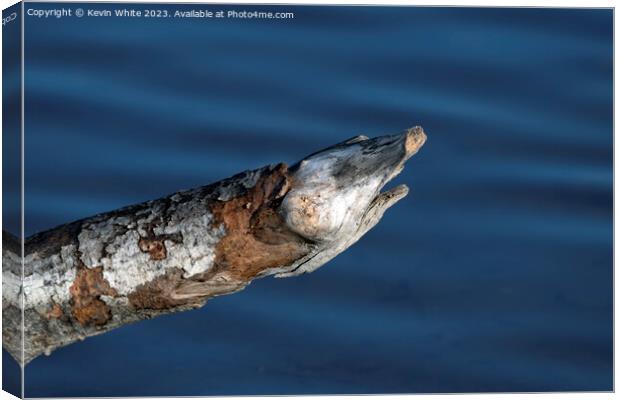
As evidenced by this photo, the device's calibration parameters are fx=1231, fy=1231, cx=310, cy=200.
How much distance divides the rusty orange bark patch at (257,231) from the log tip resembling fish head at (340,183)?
1.1 inches

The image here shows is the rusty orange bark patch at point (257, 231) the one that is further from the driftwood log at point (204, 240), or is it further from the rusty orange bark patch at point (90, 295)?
the rusty orange bark patch at point (90, 295)

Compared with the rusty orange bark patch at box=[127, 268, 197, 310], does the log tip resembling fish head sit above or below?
above

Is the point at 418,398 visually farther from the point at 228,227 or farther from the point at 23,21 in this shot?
the point at 23,21

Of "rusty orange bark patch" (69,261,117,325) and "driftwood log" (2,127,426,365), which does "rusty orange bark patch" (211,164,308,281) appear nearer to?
"driftwood log" (2,127,426,365)

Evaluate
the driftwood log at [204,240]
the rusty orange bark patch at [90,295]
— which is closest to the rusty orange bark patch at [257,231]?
the driftwood log at [204,240]

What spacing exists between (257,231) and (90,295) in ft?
0.98

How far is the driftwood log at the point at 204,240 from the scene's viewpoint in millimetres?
1725

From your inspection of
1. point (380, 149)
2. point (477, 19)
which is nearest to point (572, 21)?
point (477, 19)

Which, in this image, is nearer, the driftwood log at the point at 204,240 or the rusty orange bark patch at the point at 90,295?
the driftwood log at the point at 204,240

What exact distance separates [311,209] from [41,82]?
5.06 ft

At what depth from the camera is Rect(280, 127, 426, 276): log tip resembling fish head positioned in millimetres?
1704

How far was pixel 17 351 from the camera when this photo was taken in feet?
7.05

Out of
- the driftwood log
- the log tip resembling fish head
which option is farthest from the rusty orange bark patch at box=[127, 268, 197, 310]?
the log tip resembling fish head

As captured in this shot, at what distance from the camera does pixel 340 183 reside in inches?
67.6
